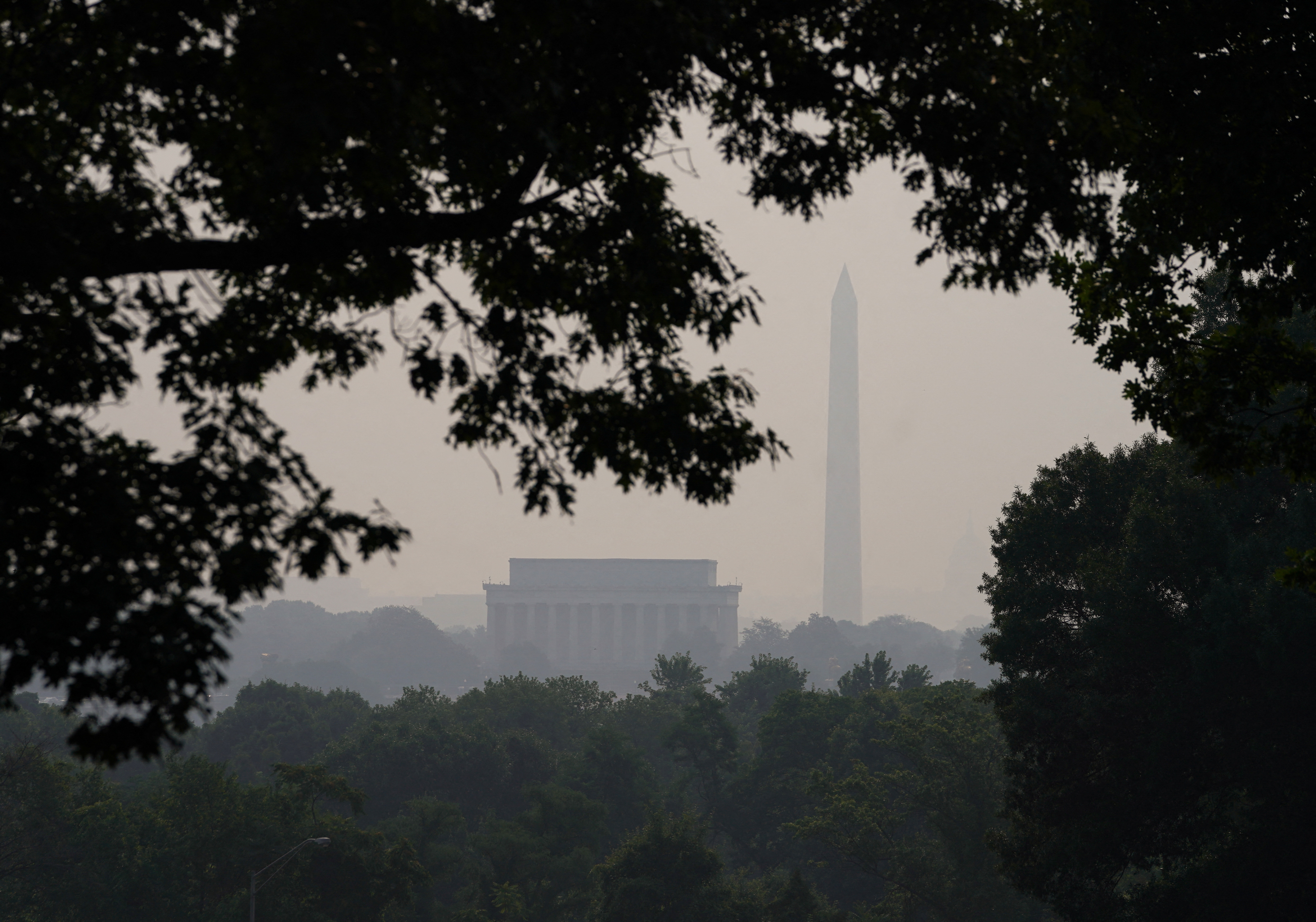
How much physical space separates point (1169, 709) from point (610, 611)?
168621 millimetres

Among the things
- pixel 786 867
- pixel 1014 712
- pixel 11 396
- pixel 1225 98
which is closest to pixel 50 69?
pixel 11 396

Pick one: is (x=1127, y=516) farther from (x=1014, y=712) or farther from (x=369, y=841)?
(x=369, y=841)

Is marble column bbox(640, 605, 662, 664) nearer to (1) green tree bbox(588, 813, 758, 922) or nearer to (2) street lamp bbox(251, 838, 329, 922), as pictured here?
(1) green tree bbox(588, 813, 758, 922)

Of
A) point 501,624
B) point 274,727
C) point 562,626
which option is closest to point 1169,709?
point 274,727

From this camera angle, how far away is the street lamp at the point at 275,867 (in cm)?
3403

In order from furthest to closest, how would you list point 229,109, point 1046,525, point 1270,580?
point 1046,525 < point 1270,580 < point 229,109

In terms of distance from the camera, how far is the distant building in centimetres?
19100

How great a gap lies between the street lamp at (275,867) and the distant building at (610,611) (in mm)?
148174

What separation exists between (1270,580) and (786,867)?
37560mm

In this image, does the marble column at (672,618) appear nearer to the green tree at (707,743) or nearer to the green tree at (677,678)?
the green tree at (677,678)

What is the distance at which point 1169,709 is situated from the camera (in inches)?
987

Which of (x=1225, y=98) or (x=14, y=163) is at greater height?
(x=1225, y=98)

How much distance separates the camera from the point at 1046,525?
3042 centimetres

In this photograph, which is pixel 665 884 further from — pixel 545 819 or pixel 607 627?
pixel 607 627
